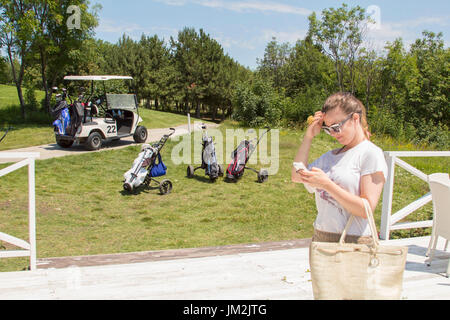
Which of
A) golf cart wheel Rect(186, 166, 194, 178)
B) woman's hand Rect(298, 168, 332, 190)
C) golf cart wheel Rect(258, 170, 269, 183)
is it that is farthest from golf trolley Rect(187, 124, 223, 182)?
woman's hand Rect(298, 168, 332, 190)

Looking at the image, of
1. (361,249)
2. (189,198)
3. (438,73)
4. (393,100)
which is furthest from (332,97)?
(438,73)

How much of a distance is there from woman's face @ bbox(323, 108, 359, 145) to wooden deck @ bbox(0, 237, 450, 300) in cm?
145

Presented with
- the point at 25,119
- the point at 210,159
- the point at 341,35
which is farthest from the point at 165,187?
the point at 341,35

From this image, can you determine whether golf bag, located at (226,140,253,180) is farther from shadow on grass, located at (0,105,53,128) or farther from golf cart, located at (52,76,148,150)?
shadow on grass, located at (0,105,53,128)

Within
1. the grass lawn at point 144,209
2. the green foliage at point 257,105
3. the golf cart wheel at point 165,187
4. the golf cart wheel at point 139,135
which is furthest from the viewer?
the green foliage at point 257,105

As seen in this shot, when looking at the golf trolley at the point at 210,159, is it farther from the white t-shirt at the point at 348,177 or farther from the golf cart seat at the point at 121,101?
the white t-shirt at the point at 348,177

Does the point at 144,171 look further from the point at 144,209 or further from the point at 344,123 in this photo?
the point at 344,123

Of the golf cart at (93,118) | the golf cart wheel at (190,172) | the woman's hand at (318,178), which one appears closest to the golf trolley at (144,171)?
the golf cart wheel at (190,172)

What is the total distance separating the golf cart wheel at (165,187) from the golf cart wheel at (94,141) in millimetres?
4166

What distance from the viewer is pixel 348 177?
6.16ft

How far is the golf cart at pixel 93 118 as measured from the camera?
11.6 metres

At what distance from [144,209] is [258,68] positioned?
41.3 metres

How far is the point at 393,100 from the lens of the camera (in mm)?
31922
